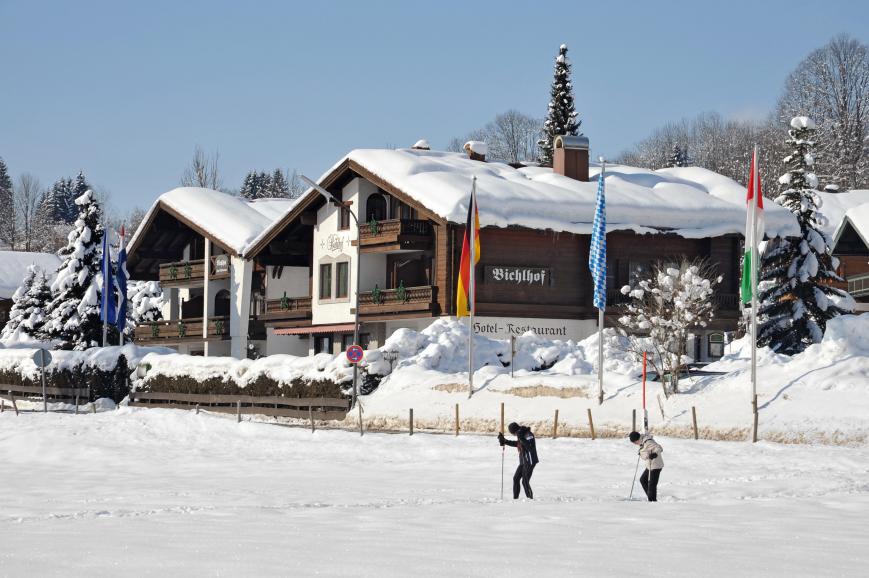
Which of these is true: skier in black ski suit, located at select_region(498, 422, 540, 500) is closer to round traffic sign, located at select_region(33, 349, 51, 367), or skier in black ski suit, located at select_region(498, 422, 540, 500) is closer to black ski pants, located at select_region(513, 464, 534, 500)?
black ski pants, located at select_region(513, 464, 534, 500)

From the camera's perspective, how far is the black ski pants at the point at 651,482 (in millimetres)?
21609

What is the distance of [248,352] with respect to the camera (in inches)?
2442

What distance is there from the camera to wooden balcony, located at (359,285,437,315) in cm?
4881

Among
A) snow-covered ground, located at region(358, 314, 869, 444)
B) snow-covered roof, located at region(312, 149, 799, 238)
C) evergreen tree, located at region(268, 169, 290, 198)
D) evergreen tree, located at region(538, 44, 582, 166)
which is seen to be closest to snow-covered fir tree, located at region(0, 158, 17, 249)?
evergreen tree, located at region(268, 169, 290, 198)

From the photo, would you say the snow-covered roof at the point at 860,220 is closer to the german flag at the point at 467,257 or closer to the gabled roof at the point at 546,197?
the gabled roof at the point at 546,197

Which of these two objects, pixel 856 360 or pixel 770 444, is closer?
pixel 770 444

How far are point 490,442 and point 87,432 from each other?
1491 centimetres

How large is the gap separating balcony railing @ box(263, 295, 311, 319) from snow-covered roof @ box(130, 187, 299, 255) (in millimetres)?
2778

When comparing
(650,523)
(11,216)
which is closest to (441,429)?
(650,523)

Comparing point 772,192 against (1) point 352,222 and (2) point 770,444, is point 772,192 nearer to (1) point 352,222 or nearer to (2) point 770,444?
(1) point 352,222

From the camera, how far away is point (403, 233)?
4956 cm

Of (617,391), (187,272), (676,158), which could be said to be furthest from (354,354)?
(676,158)

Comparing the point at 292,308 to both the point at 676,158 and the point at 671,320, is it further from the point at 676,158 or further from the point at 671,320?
the point at 676,158

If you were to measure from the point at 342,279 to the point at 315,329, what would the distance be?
2430 mm
